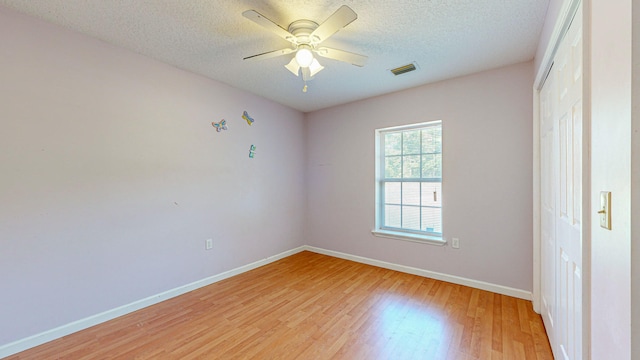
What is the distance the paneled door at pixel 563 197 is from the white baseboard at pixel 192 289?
651 mm

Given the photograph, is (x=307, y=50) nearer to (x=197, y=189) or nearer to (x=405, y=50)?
(x=405, y=50)

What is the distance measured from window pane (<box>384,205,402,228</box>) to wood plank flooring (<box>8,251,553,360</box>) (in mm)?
850

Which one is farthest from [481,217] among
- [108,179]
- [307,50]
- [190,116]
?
[108,179]

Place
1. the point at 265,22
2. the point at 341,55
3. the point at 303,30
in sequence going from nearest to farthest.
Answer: the point at 265,22 < the point at 303,30 < the point at 341,55

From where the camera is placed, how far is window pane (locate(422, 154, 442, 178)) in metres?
3.19

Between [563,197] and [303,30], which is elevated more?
[303,30]

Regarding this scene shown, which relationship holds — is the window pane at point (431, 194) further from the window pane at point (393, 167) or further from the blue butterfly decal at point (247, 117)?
the blue butterfly decal at point (247, 117)

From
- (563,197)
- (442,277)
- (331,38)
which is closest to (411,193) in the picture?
(442,277)

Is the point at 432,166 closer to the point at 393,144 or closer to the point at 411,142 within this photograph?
the point at 411,142

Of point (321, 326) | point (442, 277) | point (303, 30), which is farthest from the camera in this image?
point (442, 277)

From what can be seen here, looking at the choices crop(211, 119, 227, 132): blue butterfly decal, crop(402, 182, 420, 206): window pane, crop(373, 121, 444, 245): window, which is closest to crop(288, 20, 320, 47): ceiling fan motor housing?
crop(211, 119, 227, 132): blue butterfly decal

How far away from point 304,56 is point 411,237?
2.53 meters

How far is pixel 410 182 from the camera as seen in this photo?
3.45m

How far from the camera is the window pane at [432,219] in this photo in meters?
3.19
